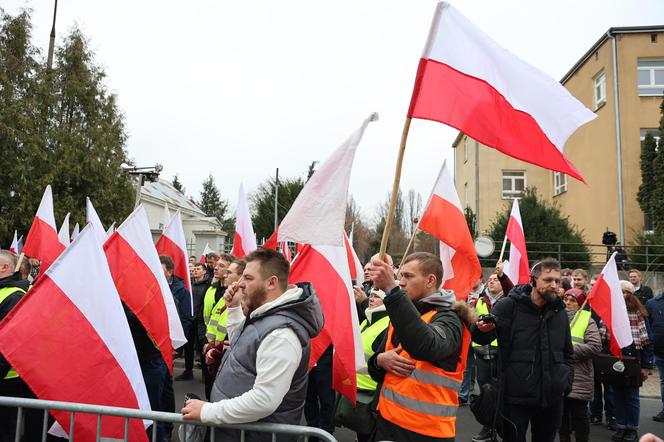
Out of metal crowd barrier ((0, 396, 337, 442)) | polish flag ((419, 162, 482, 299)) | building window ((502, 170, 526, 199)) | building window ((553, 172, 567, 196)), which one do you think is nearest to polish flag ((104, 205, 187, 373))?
metal crowd barrier ((0, 396, 337, 442))

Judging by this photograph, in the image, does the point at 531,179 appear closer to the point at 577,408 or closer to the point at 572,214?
the point at 572,214

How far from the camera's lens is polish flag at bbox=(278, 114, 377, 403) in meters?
3.12

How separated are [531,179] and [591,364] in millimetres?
25390

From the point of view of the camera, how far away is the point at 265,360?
8.07 feet

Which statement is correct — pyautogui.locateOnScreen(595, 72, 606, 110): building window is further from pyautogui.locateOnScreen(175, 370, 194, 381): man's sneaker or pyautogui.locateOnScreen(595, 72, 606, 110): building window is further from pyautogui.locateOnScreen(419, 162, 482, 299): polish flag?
pyautogui.locateOnScreen(175, 370, 194, 381): man's sneaker

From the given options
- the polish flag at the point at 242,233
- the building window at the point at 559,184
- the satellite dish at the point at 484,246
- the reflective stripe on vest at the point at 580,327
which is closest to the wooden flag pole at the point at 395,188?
the reflective stripe on vest at the point at 580,327

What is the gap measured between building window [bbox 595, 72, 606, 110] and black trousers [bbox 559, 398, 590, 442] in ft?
68.6

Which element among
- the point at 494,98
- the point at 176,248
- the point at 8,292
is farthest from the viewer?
the point at 176,248

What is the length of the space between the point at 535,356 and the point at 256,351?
95.8 inches

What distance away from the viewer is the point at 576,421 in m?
5.19

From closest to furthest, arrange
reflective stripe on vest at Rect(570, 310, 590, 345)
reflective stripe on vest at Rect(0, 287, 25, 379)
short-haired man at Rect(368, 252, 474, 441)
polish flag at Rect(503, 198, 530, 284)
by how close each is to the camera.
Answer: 1. short-haired man at Rect(368, 252, 474, 441)
2. reflective stripe on vest at Rect(0, 287, 25, 379)
3. reflective stripe on vest at Rect(570, 310, 590, 345)
4. polish flag at Rect(503, 198, 530, 284)

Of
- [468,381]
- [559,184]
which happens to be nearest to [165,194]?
[559,184]

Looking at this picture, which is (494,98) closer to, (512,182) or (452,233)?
(452,233)

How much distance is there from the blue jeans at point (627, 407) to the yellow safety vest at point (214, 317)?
181 inches
